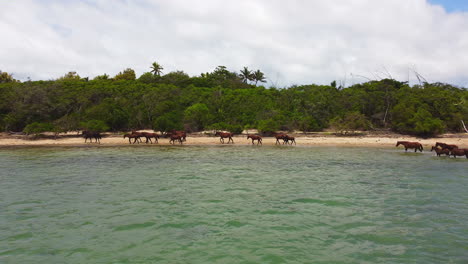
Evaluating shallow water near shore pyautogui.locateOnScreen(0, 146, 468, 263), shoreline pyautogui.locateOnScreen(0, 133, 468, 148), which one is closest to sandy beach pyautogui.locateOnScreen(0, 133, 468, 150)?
shoreline pyautogui.locateOnScreen(0, 133, 468, 148)

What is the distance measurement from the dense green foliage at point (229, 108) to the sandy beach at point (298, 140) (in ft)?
5.04

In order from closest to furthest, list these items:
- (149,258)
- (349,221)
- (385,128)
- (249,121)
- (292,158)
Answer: (149,258), (349,221), (292,158), (385,128), (249,121)

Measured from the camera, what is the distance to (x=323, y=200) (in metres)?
11.7

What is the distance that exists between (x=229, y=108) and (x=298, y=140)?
1489cm

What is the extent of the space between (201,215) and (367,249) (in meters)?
4.98

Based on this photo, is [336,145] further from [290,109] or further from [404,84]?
[404,84]

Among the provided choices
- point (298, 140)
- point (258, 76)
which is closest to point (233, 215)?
point (298, 140)

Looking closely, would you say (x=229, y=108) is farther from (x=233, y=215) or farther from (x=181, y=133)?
(x=233, y=215)

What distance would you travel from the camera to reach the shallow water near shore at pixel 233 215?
7.25m

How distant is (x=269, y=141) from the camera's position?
37.0 meters

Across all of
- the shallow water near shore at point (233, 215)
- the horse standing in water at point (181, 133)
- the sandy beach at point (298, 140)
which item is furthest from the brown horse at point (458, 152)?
the horse standing in water at point (181, 133)

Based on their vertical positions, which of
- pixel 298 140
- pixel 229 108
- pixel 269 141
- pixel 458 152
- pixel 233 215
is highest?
pixel 229 108

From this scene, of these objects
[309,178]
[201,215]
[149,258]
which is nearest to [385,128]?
[309,178]

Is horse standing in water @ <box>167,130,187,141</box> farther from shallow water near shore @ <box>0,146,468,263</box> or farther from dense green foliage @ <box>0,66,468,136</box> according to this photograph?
shallow water near shore @ <box>0,146,468,263</box>
